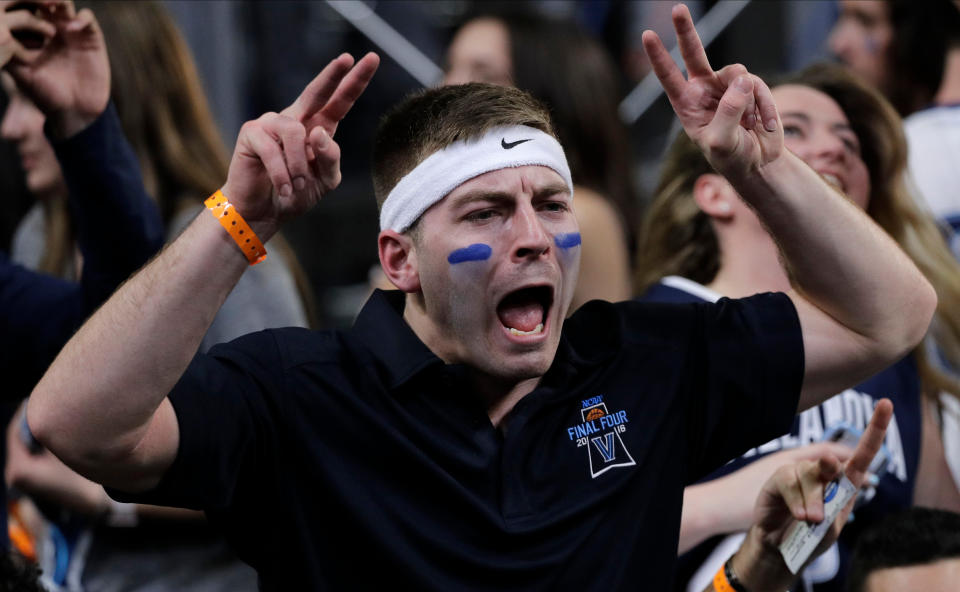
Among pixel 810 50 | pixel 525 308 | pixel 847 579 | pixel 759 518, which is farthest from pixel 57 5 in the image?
pixel 810 50

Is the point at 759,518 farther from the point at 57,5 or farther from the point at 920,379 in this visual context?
the point at 57,5

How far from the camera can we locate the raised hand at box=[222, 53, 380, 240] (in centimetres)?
199

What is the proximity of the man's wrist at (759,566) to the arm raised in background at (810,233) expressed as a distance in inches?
11.9

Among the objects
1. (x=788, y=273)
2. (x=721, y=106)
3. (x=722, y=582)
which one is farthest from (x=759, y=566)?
(x=721, y=106)

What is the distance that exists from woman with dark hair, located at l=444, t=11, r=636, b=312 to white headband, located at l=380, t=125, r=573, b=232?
1.54m

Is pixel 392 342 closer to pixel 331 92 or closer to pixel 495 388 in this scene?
pixel 495 388

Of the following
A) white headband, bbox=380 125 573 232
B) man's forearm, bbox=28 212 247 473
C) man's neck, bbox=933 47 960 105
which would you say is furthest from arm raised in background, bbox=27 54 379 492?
man's neck, bbox=933 47 960 105

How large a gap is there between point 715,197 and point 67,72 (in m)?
1.58

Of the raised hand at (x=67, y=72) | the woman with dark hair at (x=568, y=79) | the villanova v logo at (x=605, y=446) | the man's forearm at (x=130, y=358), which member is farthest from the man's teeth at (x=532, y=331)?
the woman with dark hair at (x=568, y=79)

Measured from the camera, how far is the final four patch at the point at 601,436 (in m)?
2.25

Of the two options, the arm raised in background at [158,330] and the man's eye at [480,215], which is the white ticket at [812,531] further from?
the arm raised in background at [158,330]

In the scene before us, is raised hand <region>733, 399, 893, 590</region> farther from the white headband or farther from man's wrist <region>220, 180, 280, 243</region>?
man's wrist <region>220, 180, 280, 243</region>

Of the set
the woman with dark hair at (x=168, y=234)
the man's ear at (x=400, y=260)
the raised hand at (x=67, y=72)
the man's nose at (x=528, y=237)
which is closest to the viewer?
the man's nose at (x=528, y=237)

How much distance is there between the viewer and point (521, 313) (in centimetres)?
228
